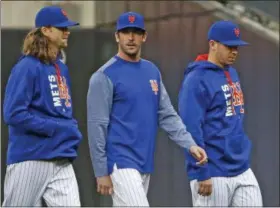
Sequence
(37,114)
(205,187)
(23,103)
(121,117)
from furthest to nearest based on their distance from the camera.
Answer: (205,187) → (121,117) → (37,114) → (23,103)

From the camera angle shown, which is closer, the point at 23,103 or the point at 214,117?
the point at 23,103

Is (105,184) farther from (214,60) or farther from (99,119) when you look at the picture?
(214,60)

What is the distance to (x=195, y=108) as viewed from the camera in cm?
738

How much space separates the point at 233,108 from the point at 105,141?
3.46ft

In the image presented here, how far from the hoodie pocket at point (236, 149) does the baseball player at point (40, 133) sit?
115cm

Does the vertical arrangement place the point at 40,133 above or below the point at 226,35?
below

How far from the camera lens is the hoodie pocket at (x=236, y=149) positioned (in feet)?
24.6

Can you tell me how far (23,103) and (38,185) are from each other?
1.91 ft

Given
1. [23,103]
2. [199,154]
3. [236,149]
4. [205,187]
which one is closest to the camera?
[23,103]

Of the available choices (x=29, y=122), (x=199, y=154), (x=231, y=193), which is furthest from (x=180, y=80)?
(x=29, y=122)

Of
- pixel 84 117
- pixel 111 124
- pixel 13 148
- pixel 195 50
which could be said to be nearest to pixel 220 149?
pixel 111 124

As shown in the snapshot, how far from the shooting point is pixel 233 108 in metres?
7.52

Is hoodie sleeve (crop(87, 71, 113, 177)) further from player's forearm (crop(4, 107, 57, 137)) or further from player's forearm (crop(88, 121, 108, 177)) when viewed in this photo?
player's forearm (crop(4, 107, 57, 137))

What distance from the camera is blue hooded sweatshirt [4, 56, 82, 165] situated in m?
6.86
